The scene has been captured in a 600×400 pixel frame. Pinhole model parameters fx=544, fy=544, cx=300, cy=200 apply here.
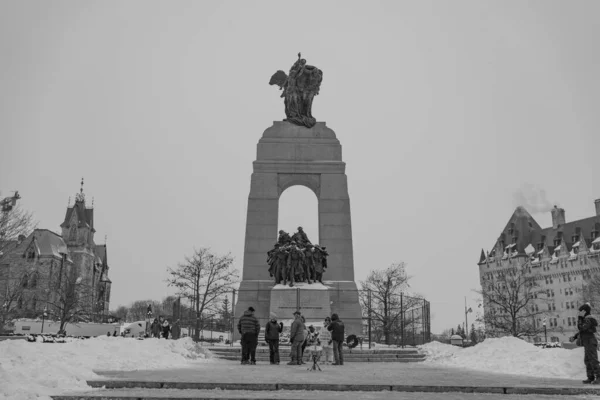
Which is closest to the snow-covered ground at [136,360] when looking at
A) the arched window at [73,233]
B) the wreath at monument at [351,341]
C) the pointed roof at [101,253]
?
the wreath at monument at [351,341]

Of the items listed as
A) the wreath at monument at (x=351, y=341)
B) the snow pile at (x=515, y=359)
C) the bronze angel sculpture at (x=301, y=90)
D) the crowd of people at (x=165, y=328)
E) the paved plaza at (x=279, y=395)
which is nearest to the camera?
the paved plaza at (x=279, y=395)

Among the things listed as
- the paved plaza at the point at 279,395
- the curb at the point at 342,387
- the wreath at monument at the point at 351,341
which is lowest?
the paved plaza at the point at 279,395

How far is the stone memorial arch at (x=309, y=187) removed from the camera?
88.9 ft

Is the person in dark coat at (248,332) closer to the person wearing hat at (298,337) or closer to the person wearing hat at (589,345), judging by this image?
the person wearing hat at (298,337)

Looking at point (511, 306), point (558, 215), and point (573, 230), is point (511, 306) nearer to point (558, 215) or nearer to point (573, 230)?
point (573, 230)

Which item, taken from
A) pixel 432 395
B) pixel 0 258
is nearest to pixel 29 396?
pixel 432 395

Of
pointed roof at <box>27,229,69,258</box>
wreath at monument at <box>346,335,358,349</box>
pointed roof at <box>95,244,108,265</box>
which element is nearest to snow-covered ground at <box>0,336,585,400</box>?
wreath at monument at <box>346,335,358,349</box>

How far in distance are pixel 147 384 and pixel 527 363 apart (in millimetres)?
9659

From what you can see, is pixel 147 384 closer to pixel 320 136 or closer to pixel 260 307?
pixel 260 307

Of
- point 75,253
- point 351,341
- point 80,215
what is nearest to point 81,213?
point 80,215

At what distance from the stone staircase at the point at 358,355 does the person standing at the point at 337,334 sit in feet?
7.47

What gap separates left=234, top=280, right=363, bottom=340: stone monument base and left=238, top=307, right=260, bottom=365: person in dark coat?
5.70 metres

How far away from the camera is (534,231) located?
94.8m

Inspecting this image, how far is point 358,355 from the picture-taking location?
1936 centimetres
